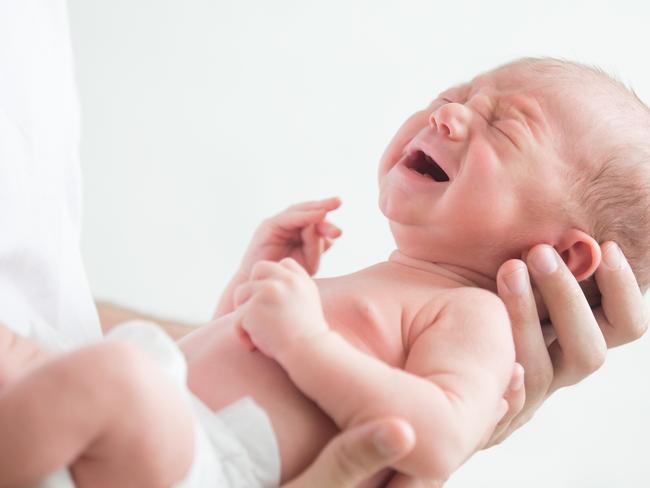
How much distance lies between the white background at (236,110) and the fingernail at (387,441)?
1806 millimetres

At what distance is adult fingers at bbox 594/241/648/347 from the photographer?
120 cm

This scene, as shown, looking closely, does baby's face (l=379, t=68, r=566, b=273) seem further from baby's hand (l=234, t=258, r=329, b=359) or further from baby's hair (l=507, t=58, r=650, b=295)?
baby's hand (l=234, t=258, r=329, b=359)

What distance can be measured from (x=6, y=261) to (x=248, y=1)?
1.79 meters

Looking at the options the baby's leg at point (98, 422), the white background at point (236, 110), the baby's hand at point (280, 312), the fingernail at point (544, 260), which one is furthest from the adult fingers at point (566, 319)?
the white background at point (236, 110)

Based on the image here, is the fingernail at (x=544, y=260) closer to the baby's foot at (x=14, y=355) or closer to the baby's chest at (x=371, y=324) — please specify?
the baby's chest at (x=371, y=324)

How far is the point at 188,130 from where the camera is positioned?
2676 mm

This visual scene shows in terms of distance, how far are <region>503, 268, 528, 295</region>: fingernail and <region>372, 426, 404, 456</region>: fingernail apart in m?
0.36

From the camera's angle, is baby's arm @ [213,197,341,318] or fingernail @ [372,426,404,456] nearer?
fingernail @ [372,426,404,456]

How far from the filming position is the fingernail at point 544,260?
3.79ft

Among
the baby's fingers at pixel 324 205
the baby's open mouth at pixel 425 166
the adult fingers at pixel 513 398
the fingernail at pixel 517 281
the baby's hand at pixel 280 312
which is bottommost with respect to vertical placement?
the adult fingers at pixel 513 398

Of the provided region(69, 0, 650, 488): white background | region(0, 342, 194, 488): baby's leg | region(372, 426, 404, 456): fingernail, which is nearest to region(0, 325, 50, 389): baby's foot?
region(0, 342, 194, 488): baby's leg

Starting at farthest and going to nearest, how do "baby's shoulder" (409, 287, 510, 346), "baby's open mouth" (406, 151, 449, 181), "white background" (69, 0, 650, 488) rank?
"white background" (69, 0, 650, 488) < "baby's open mouth" (406, 151, 449, 181) < "baby's shoulder" (409, 287, 510, 346)

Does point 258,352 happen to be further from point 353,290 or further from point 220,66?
point 220,66

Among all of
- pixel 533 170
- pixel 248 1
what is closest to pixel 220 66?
pixel 248 1
